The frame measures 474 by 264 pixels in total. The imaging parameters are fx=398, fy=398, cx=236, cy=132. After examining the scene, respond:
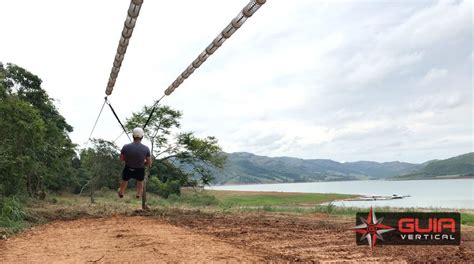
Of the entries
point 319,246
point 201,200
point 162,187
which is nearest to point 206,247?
point 319,246

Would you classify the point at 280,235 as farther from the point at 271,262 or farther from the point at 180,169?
the point at 180,169

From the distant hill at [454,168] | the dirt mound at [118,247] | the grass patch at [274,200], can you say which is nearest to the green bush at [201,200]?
the grass patch at [274,200]

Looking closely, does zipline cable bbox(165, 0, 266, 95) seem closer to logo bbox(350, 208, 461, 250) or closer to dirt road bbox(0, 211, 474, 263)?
dirt road bbox(0, 211, 474, 263)

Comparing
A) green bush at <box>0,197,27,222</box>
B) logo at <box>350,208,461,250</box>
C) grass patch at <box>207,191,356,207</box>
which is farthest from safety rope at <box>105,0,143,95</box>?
grass patch at <box>207,191,356,207</box>

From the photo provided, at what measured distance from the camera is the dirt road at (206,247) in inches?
284

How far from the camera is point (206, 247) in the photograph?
8094 mm

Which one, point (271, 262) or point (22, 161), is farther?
point (22, 161)

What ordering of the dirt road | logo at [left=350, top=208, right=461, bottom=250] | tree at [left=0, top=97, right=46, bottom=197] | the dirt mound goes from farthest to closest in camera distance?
1. tree at [left=0, top=97, right=46, bottom=197]
2. logo at [left=350, top=208, right=461, bottom=250]
3. the dirt road
4. the dirt mound

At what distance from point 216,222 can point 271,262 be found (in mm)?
6817

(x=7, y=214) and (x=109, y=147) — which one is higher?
(x=109, y=147)

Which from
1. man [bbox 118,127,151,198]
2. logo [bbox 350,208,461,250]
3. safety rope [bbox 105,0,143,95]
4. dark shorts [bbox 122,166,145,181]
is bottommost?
logo [bbox 350,208,461,250]

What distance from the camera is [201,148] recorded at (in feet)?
79.4


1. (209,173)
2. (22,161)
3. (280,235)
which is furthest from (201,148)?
(280,235)

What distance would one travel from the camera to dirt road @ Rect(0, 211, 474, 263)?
7211 millimetres
